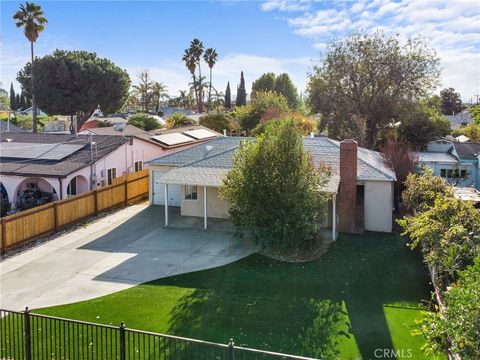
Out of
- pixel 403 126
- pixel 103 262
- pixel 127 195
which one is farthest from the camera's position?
pixel 403 126

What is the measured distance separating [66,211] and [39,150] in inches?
349

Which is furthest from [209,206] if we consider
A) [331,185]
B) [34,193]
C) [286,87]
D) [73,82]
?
[286,87]

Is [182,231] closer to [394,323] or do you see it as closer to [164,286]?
[164,286]

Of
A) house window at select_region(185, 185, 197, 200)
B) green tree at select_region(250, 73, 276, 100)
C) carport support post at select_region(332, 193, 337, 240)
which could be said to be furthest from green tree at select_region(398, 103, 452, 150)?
green tree at select_region(250, 73, 276, 100)

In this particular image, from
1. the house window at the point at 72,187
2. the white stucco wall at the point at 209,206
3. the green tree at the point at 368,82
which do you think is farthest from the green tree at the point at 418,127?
the house window at the point at 72,187

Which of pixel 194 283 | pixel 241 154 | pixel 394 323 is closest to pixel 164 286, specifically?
pixel 194 283

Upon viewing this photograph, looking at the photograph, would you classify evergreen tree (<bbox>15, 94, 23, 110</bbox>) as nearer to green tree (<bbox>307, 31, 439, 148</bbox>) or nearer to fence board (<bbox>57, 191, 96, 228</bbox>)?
green tree (<bbox>307, 31, 439, 148</bbox>)

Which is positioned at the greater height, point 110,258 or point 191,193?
point 191,193

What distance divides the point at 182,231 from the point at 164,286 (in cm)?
618

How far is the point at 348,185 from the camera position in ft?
62.5

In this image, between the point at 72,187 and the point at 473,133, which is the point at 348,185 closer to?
the point at 72,187

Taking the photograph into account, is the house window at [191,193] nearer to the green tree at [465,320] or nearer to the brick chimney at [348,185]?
the brick chimney at [348,185]

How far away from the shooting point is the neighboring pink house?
2358cm

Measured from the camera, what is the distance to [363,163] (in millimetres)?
21047
